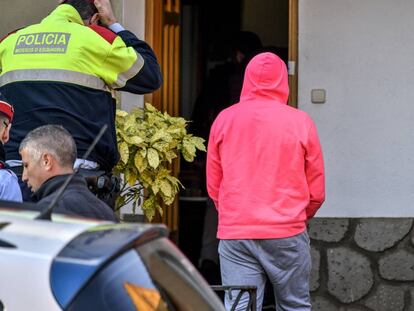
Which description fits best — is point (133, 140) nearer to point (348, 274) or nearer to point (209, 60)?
point (348, 274)

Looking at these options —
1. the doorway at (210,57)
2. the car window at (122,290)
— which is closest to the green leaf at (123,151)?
the doorway at (210,57)

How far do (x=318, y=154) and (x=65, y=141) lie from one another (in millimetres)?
1739

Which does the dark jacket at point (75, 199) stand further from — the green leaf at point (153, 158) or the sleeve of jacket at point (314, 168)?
the green leaf at point (153, 158)

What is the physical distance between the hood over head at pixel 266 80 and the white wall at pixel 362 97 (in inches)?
68.5

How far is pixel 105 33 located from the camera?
5.74 meters

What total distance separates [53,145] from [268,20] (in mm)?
5959

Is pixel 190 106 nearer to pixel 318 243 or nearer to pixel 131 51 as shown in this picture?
pixel 318 243

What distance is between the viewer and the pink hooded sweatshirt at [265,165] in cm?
584

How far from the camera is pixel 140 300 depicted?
301 centimetres

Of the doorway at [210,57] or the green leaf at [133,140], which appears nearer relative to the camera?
the green leaf at [133,140]

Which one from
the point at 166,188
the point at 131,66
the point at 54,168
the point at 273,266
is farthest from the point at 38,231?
the point at 166,188

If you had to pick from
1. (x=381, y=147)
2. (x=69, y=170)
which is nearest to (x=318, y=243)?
(x=381, y=147)

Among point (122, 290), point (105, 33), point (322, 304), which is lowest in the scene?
point (322, 304)

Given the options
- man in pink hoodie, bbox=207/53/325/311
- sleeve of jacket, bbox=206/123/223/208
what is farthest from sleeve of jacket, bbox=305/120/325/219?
sleeve of jacket, bbox=206/123/223/208
